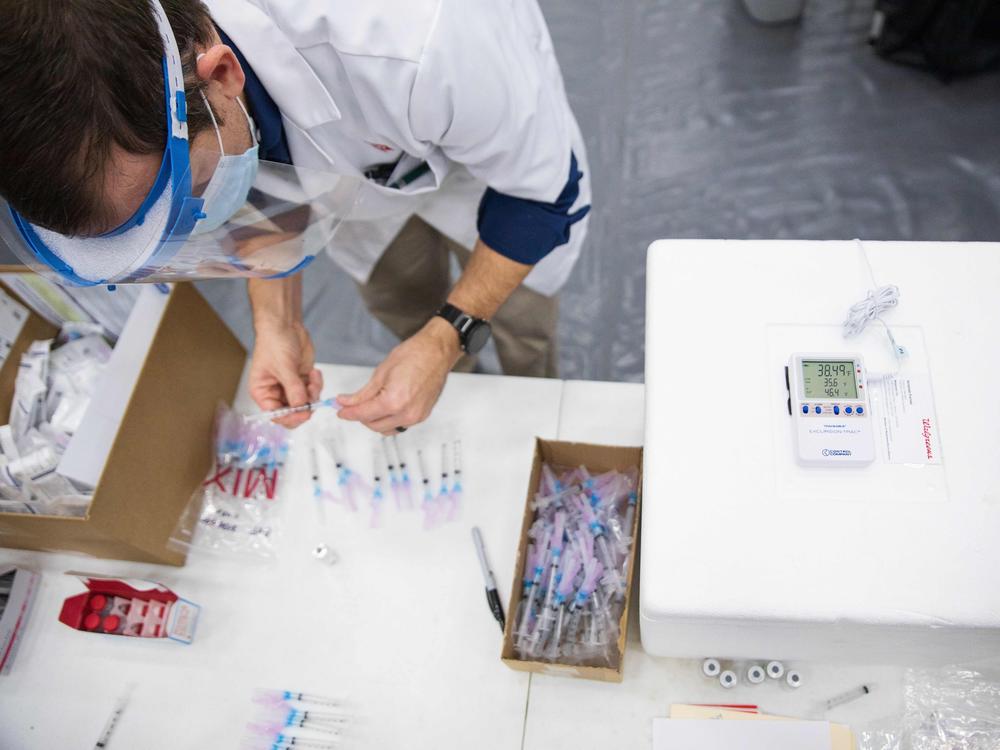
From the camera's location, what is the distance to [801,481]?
2.66 feet

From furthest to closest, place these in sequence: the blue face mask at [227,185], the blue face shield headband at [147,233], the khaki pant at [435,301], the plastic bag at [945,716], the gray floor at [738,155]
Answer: the gray floor at [738,155] < the khaki pant at [435,301] < the plastic bag at [945,716] < the blue face mask at [227,185] < the blue face shield headband at [147,233]

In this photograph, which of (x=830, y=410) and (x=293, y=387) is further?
(x=293, y=387)

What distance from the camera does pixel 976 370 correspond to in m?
0.83

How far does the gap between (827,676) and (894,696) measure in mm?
84

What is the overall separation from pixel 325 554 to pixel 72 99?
2.49 ft

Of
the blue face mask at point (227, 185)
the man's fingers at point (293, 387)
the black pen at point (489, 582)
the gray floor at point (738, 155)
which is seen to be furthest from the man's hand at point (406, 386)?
the gray floor at point (738, 155)

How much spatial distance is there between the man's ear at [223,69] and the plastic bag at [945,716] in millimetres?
1109

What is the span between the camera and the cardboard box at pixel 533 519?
992 mm

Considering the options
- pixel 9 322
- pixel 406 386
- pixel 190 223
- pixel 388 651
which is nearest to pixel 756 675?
pixel 388 651

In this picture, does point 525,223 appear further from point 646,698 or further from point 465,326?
point 646,698

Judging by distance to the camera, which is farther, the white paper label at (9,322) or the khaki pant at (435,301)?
the khaki pant at (435,301)

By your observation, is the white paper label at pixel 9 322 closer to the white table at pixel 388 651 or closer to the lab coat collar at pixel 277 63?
the white table at pixel 388 651

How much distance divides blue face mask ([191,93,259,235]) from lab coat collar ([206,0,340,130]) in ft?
0.18

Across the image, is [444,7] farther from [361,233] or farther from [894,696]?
[894,696]
